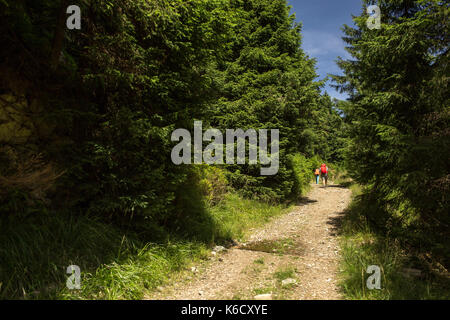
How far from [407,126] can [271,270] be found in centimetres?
479

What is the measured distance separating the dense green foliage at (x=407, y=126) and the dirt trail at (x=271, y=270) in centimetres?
181

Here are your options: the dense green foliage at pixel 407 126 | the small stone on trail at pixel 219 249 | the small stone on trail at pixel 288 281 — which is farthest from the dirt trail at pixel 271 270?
the dense green foliage at pixel 407 126

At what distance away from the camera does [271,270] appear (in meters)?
4.81

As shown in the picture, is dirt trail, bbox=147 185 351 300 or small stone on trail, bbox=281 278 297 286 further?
small stone on trail, bbox=281 278 297 286

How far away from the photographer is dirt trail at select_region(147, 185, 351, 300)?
12.7 ft

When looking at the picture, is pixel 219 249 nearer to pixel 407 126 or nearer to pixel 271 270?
pixel 271 270

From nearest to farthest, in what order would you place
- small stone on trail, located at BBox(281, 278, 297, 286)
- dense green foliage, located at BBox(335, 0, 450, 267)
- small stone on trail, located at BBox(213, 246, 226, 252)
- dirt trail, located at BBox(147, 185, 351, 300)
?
dirt trail, located at BBox(147, 185, 351, 300) → small stone on trail, located at BBox(281, 278, 297, 286) → dense green foliage, located at BBox(335, 0, 450, 267) → small stone on trail, located at BBox(213, 246, 226, 252)

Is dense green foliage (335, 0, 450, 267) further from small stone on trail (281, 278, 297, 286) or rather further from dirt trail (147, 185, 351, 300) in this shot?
small stone on trail (281, 278, 297, 286)

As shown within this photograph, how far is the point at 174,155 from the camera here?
15.9 feet

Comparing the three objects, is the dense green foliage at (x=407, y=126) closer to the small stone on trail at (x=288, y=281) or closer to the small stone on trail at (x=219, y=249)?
the small stone on trail at (x=288, y=281)

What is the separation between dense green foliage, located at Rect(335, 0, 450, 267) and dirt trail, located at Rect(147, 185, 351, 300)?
1810 millimetres

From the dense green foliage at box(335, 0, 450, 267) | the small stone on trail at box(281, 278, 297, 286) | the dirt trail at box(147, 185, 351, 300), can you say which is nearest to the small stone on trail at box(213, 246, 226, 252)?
the dirt trail at box(147, 185, 351, 300)

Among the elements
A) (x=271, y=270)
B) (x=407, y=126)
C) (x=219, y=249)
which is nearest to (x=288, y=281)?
(x=271, y=270)

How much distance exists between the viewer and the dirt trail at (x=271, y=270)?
12.7 ft
